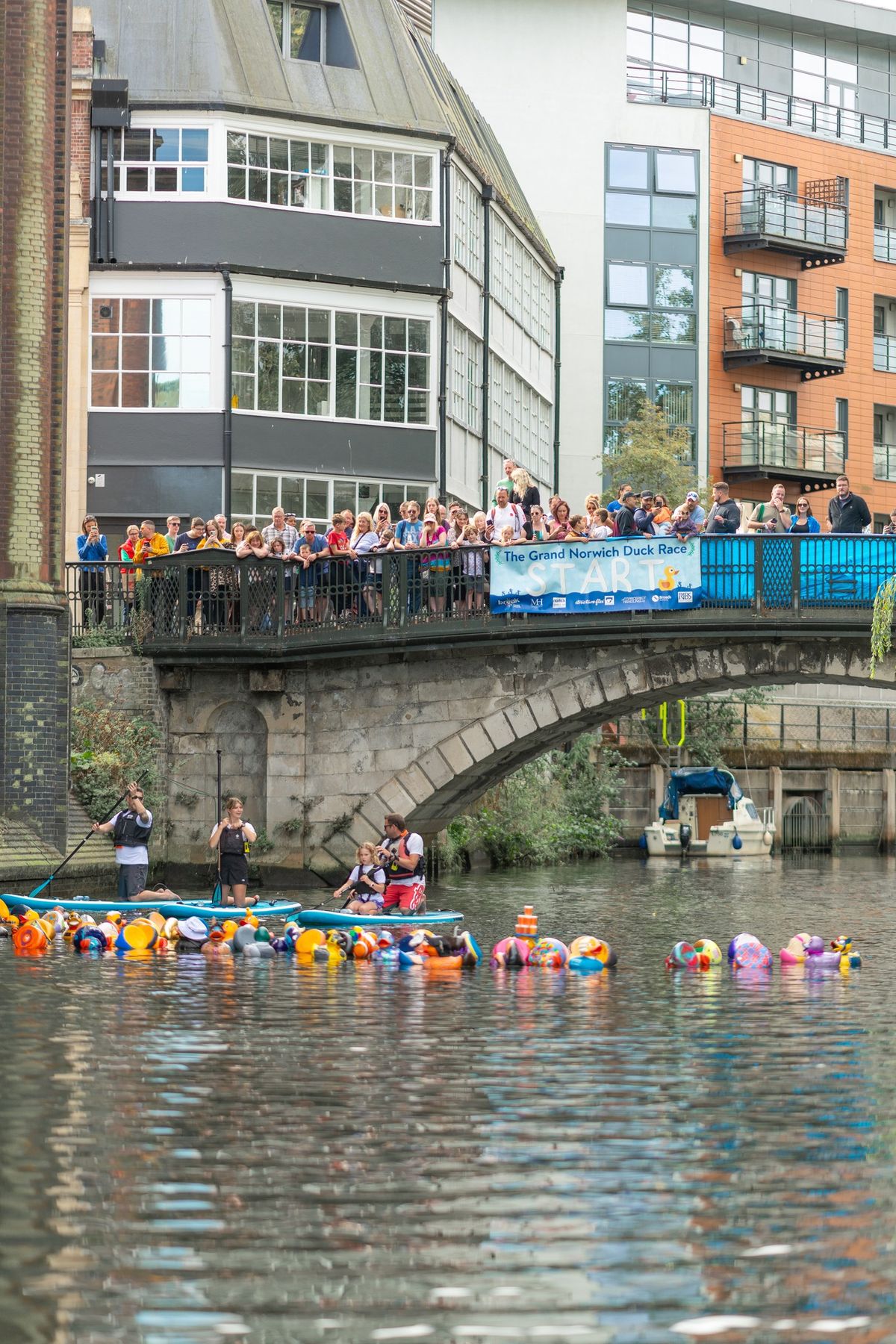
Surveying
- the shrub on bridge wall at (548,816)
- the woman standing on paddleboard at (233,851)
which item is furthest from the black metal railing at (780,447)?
the woman standing on paddleboard at (233,851)

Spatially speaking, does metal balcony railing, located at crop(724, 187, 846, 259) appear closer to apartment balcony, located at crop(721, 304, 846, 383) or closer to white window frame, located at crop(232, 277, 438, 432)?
apartment balcony, located at crop(721, 304, 846, 383)

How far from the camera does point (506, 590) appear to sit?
98.0 feet

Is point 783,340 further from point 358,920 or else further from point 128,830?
point 358,920

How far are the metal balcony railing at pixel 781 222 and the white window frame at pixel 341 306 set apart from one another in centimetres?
2064

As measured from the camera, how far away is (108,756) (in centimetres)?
3231

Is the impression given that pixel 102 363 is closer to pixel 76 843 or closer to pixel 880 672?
pixel 76 843

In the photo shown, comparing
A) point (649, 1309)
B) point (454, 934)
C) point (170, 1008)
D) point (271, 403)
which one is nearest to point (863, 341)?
point (271, 403)

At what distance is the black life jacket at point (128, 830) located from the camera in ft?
85.6

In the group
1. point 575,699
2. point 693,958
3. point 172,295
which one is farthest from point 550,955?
point 172,295

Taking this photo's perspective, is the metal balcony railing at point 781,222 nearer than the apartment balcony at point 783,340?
Yes

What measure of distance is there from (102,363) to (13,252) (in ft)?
33.7

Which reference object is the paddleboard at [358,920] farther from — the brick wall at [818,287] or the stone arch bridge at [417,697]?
the brick wall at [818,287]

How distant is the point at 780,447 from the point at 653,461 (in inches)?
288

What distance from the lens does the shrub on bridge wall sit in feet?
136
